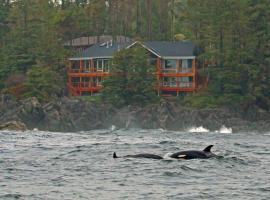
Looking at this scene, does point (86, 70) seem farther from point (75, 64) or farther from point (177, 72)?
point (177, 72)

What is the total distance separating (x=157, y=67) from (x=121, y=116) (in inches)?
512

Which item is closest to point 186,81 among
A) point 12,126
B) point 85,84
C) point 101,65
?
point 101,65

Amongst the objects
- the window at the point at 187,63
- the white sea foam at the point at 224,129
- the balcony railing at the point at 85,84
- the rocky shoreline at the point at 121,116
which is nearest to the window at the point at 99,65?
the balcony railing at the point at 85,84

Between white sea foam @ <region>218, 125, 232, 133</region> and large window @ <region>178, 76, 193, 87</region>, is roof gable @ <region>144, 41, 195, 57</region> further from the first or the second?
white sea foam @ <region>218, 125, 232, 133</region>

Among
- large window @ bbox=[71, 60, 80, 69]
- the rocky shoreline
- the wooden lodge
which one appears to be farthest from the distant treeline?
the rocky shoreline

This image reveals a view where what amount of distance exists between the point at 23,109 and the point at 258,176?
52.3 metres

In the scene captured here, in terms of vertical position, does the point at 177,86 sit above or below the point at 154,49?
below

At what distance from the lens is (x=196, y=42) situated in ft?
294

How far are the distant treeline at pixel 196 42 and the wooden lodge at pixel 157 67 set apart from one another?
175 centimetres

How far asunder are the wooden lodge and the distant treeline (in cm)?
175

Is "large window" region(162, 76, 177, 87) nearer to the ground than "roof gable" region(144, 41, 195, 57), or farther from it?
nearer to the ground

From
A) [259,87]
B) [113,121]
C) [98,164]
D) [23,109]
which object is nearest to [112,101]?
[113,121]

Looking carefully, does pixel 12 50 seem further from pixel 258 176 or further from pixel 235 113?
pixel 258 176

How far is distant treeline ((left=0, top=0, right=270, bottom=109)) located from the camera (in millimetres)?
79938
